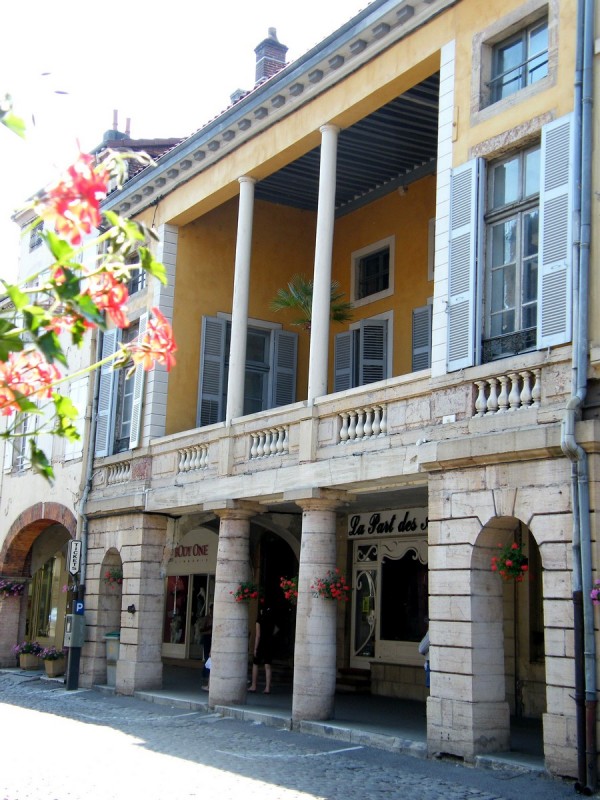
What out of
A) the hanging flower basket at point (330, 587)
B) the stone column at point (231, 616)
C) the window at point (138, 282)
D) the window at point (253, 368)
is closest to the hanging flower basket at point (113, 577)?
the window at point (253, 368)

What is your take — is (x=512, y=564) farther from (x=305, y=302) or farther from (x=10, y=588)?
(x=10, y=588)

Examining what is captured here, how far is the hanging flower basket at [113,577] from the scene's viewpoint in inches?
756

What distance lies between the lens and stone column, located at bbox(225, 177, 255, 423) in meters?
16.4

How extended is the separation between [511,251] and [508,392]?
1635 mm

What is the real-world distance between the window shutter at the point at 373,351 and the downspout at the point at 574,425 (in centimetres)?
779

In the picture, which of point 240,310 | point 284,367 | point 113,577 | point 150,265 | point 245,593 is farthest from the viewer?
point 284,367

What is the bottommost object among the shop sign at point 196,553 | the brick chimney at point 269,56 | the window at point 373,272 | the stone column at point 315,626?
the stone column at point 315,626

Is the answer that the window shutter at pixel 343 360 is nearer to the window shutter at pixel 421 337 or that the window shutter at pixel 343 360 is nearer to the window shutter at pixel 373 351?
the window shutter at pixel 373 351

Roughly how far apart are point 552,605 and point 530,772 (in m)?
1.61

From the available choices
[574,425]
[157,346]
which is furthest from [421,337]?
[157,346]

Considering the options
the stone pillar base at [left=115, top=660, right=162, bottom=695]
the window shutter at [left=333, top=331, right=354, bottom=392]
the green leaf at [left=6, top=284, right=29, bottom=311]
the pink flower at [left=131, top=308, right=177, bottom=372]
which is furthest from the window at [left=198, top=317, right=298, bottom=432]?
the green leaf at [left=6, top=284, right=29, bottom=311]

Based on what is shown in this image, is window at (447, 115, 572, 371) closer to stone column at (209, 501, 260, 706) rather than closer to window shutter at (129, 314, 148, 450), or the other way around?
stone column at (209, 501, 260, 706)

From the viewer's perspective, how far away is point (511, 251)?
38.8ft

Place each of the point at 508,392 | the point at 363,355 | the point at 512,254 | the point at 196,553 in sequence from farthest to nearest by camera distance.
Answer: the point at 196,553 < the point at 363,355 < the point at 512,254 < the point at 508,392
